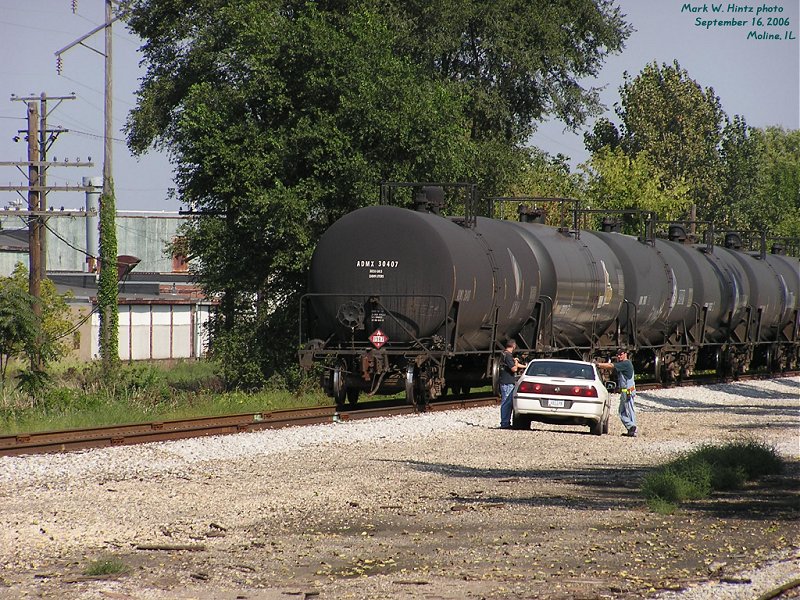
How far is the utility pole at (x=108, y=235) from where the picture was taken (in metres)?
34.4

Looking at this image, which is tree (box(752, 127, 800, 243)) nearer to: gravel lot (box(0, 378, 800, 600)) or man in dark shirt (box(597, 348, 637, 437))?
man in dark shirt (box(597, 348, 637, 437))

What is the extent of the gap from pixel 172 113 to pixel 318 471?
30721 millimetres

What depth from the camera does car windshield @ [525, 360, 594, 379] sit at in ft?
73.3

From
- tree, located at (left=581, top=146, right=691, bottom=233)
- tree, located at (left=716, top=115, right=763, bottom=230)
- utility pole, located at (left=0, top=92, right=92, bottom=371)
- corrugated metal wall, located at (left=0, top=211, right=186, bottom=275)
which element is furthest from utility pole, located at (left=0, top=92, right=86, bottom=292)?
corrugated metal wall, located at (left=0, top=211, right=186, bottom=275)

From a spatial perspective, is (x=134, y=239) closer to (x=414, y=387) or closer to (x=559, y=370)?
(x=414, y=387)

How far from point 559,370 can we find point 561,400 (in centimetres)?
82

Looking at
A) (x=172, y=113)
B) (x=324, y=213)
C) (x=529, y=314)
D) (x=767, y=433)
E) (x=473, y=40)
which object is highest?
(x=473, y=40)

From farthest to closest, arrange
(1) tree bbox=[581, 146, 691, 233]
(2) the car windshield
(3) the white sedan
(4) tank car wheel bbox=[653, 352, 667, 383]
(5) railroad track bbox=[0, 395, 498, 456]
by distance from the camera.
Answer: (1) tree bbox=[581, 146, 691, 233]
(4) tank car wheel bbox=[653, 352, 667, 383]
(2) the car windshield
(3) the white sedan
(5) railroad track bbox=[0, 395, 498, 456]

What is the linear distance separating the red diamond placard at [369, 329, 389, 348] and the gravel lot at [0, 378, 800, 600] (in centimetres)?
489

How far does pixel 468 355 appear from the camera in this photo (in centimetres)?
2766

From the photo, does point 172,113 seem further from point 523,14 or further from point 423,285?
point 423,285

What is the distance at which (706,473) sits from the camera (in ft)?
48.4

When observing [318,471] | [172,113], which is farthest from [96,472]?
[172,113]

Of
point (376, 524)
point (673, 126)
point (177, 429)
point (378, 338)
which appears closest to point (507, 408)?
point (378, 338)
